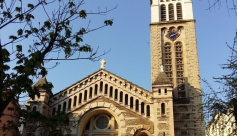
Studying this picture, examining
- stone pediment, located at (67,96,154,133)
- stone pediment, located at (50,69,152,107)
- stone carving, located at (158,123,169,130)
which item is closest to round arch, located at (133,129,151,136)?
stone pediment, located at (67,96,154,133)

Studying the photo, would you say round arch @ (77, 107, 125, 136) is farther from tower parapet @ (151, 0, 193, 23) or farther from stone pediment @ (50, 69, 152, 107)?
tower parapet @ (151, 0, 193, 23)

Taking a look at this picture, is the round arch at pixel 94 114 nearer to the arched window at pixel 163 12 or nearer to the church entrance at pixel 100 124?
the church entrance at pixel 100 124

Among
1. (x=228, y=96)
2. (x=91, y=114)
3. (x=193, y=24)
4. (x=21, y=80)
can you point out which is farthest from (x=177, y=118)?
(x=21, y=80)

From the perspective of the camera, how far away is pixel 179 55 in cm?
2909

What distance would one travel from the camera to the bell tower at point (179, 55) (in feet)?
83.8

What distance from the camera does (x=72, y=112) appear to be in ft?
78.3

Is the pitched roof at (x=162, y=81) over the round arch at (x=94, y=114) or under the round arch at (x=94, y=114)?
over

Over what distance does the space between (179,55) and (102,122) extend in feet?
33.7

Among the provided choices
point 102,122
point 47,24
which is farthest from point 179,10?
point 47,24

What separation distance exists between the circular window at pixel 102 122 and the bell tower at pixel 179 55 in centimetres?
578

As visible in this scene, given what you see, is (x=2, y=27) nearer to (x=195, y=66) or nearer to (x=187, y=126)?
(x=187, y=126)

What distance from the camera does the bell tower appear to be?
25.5 m

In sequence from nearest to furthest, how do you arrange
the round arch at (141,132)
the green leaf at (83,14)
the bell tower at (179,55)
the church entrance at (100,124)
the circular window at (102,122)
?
the green leaf at (83,14)
the round arch at (141,132)
the church entrance at (100,124)
the circular window at (102,122)
the bell tower at (179,55)

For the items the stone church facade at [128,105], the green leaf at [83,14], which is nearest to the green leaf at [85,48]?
the green leaf at [83,14]
